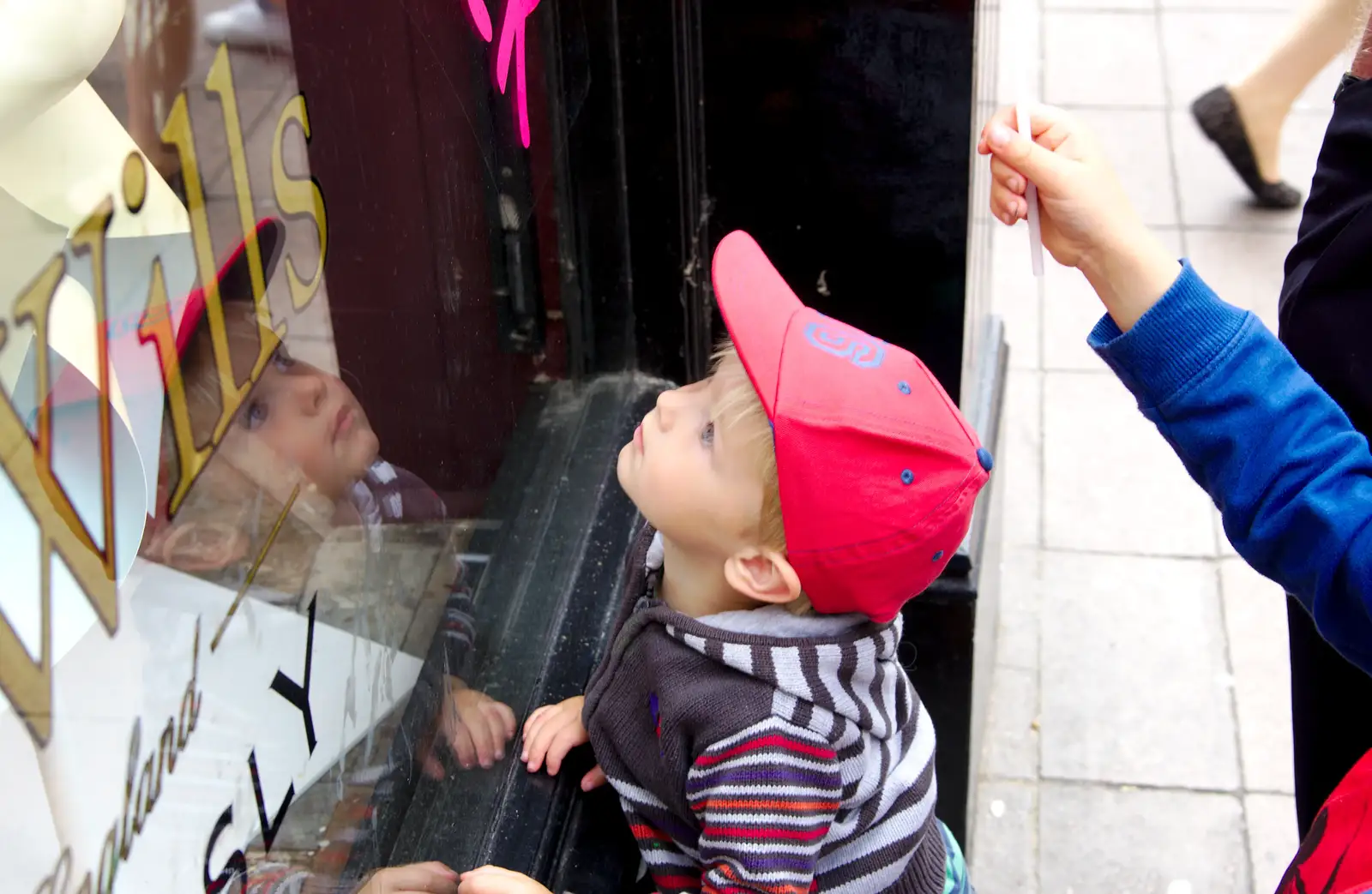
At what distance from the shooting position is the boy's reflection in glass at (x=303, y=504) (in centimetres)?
108

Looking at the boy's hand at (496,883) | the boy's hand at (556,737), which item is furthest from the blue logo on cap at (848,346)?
the boy's hand at (496,883)

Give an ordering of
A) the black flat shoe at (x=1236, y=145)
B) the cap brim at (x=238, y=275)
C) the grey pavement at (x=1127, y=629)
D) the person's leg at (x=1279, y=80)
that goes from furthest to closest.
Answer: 1. the black flat shoe at (x=1236, y=145)
2. the person's leg at (x=1279, y=80)
3. the grey pavement at (x=1127, y=629)
4. the cap brim at (x=238, y=275)

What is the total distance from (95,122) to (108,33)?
6 centimetres

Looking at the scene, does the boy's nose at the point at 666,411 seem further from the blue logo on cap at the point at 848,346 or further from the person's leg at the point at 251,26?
the person's leg at the point at 251,26

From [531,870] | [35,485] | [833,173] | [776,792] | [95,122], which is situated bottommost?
[531,870]

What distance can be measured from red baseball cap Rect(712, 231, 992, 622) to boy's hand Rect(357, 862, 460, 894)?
560mm

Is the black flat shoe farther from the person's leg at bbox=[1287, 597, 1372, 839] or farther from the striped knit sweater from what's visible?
the striped knit sweater

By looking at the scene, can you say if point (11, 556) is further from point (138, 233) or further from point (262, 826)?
point (262, 826)

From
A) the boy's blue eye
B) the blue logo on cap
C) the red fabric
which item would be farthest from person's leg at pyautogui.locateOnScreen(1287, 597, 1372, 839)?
the boy's blue eye

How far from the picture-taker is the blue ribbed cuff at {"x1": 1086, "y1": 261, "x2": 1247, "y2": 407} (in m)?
1.45

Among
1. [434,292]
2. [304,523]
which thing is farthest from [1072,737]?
[304,523]

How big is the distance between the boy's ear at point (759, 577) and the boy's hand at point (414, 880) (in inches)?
19.7

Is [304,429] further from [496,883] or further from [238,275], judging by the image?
[496,883]

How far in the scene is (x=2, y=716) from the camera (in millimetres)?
840
